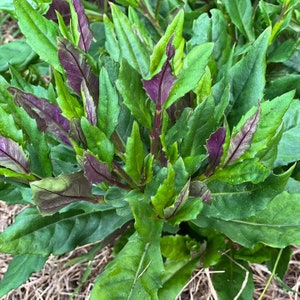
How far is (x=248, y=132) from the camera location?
0.72m

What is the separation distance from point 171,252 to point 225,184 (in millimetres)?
189

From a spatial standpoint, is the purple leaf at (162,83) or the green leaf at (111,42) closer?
the purple leaf at (162,83)

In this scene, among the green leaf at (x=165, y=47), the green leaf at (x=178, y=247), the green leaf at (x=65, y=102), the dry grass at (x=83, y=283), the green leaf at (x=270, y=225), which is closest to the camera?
the green leaf at (x=165, y=47)

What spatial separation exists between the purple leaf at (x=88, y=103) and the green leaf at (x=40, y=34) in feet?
0.33

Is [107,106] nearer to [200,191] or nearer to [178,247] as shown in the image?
[200,191]

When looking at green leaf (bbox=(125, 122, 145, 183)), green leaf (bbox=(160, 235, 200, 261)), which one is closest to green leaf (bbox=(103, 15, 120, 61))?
green leaf (bbox=(125, 122, 145, 183))

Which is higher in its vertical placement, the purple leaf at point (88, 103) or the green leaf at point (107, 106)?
the purple leaf at point (88, 103)

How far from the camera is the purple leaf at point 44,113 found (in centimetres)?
82

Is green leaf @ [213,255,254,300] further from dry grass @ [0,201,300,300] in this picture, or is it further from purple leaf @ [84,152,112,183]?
purple leaf @ [84,152,112,183]

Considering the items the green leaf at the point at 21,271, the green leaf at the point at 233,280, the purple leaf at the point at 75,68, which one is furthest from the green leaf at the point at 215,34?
the green leaf at the point at 21,271

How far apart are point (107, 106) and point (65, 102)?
0.21ft

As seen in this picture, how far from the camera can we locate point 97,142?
2.53 ft

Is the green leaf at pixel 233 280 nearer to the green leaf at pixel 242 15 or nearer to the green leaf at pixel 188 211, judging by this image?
the green leaf at pixel 188 211

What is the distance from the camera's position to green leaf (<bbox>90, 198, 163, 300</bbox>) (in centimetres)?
79
